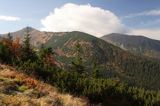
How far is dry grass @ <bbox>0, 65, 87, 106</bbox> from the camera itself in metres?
12.1

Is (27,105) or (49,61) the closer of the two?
(27,105)

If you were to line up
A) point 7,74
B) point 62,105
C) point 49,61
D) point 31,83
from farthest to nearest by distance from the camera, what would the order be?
point 49,61
point 7,74
point 31,83
point 62,105

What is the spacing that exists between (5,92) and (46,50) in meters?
78.6

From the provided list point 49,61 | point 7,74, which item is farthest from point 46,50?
point 7,74

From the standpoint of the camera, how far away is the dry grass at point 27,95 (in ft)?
39.7

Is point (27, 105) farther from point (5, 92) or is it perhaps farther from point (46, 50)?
point (46, 50)

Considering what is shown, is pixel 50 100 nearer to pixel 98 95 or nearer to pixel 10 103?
pixel 10 103

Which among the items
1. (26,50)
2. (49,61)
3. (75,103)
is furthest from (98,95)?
(49,61)

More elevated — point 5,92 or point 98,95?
point 5,92

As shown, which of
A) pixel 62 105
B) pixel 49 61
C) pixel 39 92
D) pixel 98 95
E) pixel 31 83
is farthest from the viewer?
pixel 49 61

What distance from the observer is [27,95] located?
1359 centimetres

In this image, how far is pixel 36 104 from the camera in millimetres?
12117

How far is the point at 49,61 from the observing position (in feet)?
301

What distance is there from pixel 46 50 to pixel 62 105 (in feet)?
261
